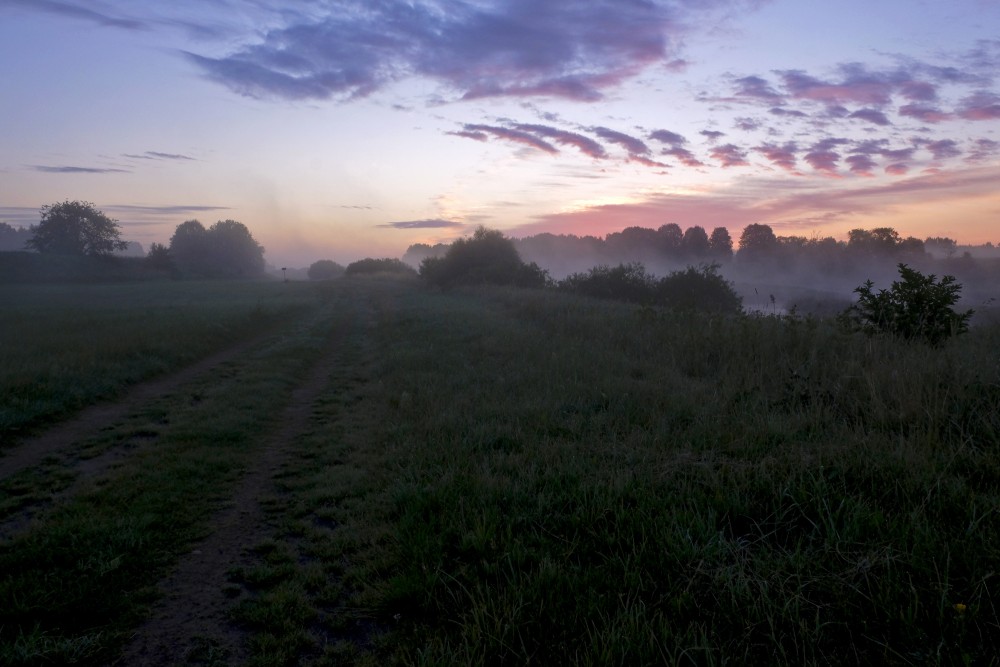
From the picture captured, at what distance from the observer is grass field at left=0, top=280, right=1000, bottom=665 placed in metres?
2.77

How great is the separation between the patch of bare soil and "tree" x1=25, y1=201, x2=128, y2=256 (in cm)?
8406

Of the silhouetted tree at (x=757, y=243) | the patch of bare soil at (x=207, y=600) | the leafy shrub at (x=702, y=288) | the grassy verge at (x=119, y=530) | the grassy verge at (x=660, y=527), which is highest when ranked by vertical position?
the silhouetted tree at (x=757, y=243)

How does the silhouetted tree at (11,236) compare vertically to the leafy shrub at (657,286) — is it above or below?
above

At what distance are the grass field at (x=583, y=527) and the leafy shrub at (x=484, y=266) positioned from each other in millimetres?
38678

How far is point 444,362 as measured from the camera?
11586mm

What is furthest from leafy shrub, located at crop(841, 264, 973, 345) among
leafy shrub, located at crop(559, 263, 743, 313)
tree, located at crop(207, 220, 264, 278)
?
tree, located at crop(207, 220, 264, 278)

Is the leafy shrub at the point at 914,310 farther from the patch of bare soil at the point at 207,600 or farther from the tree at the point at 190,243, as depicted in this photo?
the tree at the point at 190,243

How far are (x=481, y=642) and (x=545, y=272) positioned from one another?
45717mm

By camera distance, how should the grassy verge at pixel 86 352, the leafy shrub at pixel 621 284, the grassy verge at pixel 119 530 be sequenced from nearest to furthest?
the grassy verge at pixel 119 530
the grassy verge at pixel 86 352
the leafy shrub at pixel 621 284

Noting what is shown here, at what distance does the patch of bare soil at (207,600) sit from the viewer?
3.16 metres

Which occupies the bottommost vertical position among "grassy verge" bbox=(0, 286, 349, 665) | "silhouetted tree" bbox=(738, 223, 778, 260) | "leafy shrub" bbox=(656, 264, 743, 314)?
"grassy verge" bbox=(0, 286, 349, 665)

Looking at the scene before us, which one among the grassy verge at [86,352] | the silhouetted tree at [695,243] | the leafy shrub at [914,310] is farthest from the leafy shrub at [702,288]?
the silhouetted tree at [695,243]

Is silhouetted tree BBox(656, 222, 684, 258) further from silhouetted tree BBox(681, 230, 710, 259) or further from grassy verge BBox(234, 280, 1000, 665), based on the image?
grassy verge BBox(234, 280, 1000, 665)

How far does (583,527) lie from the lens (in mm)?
3906
